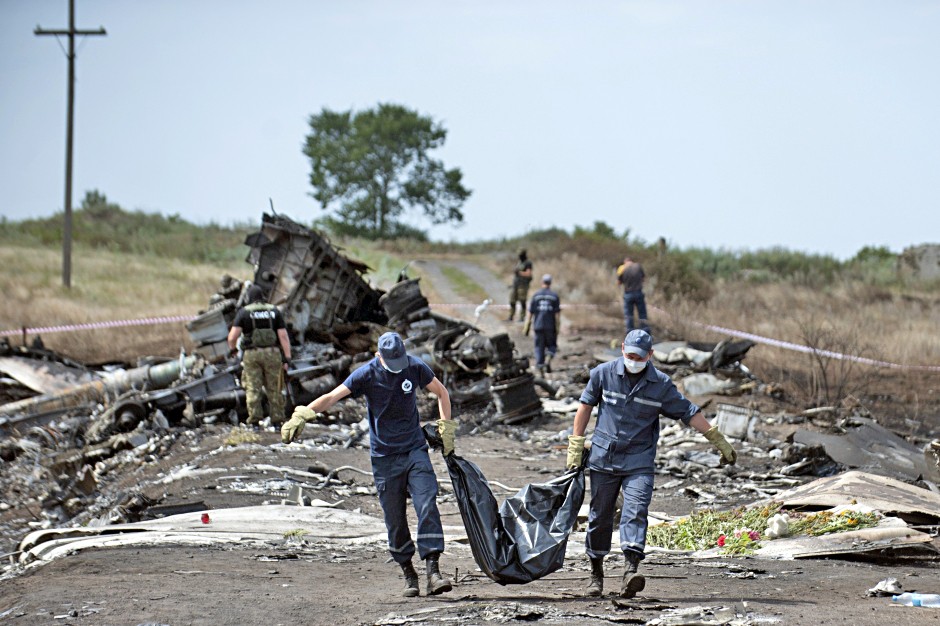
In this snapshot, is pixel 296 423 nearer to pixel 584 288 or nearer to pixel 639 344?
pixel 639 344

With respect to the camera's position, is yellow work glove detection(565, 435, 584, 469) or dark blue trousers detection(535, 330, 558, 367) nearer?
yellow work glove detection(565, 435, 584, 469)

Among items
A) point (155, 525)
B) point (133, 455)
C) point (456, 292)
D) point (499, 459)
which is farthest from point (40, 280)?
point (155, 525)

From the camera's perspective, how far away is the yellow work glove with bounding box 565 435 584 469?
7082 mm

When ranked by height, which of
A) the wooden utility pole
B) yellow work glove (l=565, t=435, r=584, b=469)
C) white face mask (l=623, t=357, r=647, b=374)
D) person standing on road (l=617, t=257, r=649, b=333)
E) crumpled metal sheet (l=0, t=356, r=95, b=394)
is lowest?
crumpled metal sheet (l=0, t=356, r=95, b=394)

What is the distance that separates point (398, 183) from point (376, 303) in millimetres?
52179

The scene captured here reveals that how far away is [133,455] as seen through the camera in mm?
13812

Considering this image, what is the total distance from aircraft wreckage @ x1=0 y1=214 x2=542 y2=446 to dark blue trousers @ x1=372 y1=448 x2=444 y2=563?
846cm

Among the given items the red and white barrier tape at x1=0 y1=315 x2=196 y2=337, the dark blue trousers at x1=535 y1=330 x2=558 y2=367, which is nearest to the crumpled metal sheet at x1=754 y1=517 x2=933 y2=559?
the dark blue trousers at x1=535 y1=330 x2=558 y2=367

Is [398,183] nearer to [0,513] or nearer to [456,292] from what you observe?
[456,292]

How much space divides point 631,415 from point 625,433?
125mm

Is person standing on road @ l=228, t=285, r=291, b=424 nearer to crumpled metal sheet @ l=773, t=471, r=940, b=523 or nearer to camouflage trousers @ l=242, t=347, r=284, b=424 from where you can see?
camouflage trousers @ l=242, t=347, r=284, b=424

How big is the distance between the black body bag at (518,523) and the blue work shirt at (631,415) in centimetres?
34

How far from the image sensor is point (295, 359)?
16172mm

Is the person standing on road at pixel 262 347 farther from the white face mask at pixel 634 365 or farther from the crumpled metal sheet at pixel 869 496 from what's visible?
the white face mask at pixel 634 365
